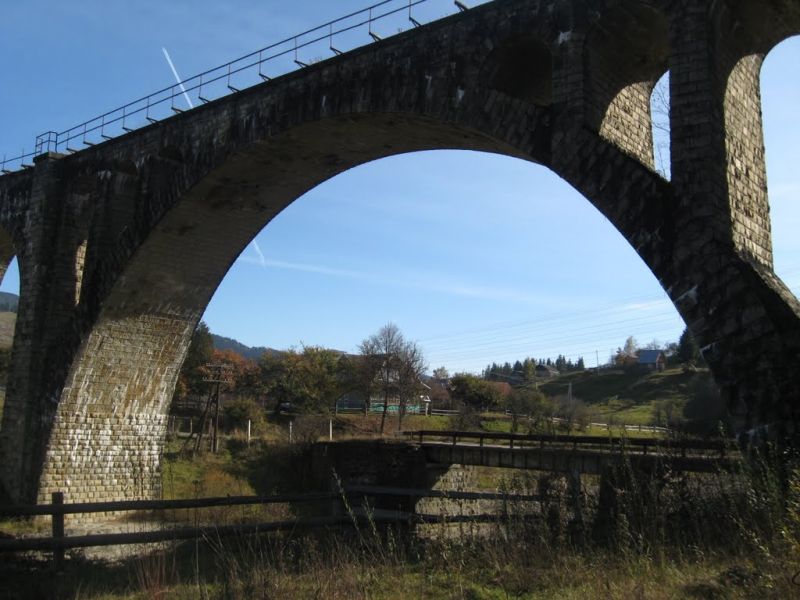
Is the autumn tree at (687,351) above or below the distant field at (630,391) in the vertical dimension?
above

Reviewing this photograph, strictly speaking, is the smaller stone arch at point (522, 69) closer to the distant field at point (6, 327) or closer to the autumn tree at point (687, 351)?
the autumn tree at point (687, 351)

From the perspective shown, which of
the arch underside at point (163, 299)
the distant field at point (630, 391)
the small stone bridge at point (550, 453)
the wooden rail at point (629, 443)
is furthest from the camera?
the distant field at point (630, 391)

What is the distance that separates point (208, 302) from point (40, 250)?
4.38 m

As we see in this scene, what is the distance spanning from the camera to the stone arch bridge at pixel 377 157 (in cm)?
866

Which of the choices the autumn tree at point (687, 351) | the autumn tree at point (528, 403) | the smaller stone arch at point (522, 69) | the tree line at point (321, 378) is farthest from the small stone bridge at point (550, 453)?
the autumn tree at point (687, 351)

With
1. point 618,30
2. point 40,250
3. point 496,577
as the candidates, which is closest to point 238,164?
point 40,250

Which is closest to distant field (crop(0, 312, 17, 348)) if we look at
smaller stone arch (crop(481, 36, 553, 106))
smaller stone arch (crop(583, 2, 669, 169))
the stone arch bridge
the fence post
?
the stone arch bridge

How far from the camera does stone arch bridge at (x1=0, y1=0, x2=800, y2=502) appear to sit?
8664mm

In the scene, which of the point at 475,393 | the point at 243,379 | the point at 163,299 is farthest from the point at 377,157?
the point at 243,379

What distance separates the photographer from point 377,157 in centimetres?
1520

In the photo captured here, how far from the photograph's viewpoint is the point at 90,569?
28.4ft

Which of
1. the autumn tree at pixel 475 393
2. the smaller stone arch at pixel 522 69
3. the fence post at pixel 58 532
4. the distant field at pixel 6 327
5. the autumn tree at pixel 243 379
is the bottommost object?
the fence post at pixel 58 532

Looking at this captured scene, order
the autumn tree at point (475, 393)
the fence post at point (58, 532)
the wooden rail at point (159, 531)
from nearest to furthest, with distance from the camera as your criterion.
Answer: the wooden rail at point (159, 531), the fence post at point (58, 532), the autumn tree at point (475, 393)

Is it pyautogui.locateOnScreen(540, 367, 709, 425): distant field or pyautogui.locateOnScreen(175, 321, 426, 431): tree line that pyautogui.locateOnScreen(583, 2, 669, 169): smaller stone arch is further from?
pyautogui.locateOnScreen(540, 367, 709, 425): distant field
